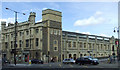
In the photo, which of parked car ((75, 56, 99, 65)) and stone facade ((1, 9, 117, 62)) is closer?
parked car ((75, 56, 99, 65))

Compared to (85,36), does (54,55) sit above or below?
below

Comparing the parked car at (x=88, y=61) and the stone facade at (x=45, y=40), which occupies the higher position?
the stone facade at (x=45, y=40)

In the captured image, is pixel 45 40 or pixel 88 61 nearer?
pixel 88 61

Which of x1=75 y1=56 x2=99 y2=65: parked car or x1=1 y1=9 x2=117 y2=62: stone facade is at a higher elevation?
x1=1 y1=9 x2=117 y2=62: stone facade

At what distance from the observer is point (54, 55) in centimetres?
5856

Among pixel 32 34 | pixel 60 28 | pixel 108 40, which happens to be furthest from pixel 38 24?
pixel 108 40

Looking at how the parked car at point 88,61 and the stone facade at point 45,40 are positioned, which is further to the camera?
the stone facade at point 45,40

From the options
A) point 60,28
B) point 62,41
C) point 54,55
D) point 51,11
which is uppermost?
point 51,11

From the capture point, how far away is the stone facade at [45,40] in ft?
187

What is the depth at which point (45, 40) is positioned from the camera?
56.9 m

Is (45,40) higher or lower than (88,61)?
higher

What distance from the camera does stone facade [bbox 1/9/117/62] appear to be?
56.9 m

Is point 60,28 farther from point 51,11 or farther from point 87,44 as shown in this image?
point 87,44

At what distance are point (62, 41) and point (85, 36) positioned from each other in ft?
51.7
